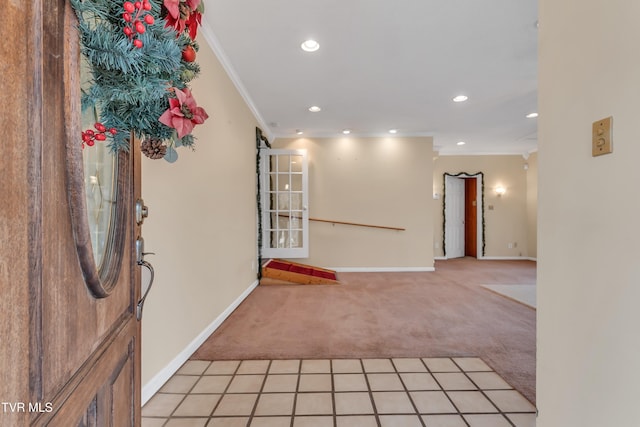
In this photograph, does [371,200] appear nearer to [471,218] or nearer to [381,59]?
[381,59]

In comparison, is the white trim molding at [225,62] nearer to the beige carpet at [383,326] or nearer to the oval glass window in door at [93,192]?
the oval glass window in door at [93,192]

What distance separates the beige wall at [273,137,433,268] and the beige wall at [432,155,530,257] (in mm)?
1596

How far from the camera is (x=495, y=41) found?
2404 mm

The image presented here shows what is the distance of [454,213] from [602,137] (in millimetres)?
6401

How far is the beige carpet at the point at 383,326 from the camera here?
2.11 metres

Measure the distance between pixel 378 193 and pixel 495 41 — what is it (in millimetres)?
3097

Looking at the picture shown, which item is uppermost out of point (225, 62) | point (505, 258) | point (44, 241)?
point (225, 62)

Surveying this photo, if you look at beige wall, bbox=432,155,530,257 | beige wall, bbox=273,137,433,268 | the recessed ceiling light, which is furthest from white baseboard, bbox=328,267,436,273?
the recessed ceiling light

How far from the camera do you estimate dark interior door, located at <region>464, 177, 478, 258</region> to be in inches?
265

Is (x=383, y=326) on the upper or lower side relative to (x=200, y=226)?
lower

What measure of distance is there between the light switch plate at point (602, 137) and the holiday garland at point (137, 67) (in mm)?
1197

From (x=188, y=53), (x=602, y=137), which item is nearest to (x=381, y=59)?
(x=602, y=137)

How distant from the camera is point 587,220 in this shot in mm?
966

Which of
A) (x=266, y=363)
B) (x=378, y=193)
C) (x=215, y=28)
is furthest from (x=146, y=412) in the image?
(x=378, y=193)
